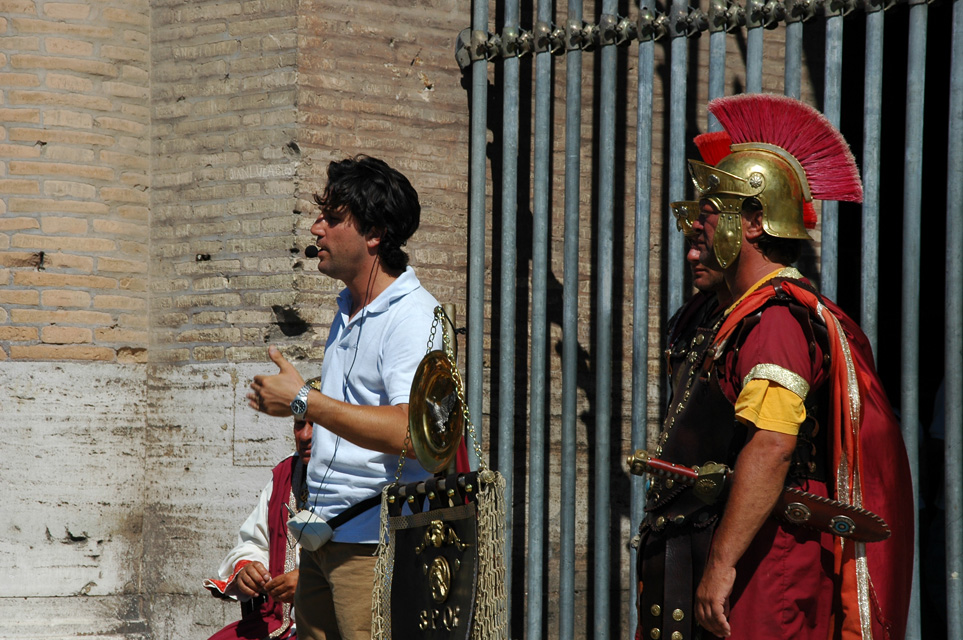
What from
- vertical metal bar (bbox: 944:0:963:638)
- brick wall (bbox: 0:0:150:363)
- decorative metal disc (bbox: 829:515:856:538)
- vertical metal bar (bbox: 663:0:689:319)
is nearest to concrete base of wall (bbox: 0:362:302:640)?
brick wall (bbox: 0:0:150:363)

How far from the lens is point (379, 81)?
554 cm

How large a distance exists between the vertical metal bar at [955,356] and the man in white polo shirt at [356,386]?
6.93 ft

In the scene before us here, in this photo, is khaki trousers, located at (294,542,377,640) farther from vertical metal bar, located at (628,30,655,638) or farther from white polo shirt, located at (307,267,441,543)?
vertical metal bar, located at (628,30,655,638)

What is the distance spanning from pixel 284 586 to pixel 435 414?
39.7 inches

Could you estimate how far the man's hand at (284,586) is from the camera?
148 inches

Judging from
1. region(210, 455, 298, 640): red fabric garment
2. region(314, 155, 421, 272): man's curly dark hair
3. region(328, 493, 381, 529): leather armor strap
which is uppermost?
region(314, 155, 421, 272): man's curly dark hair

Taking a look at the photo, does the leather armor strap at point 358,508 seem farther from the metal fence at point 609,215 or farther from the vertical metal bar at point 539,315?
the vertical metal bar at point 539,315

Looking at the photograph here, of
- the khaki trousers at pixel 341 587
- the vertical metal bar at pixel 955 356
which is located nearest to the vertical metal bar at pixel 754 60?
the vertical metal bar at pixel 955 356

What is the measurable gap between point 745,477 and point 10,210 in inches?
159

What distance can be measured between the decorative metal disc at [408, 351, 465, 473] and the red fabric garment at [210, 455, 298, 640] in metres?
0.93

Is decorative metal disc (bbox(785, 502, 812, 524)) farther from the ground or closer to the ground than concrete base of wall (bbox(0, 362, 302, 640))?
farther from the ground

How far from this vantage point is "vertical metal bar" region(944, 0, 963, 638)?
4250mm

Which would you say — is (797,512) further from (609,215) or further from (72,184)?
(72,184)

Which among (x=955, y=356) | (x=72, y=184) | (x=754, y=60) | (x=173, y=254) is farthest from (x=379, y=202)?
(x=72, y=184)
